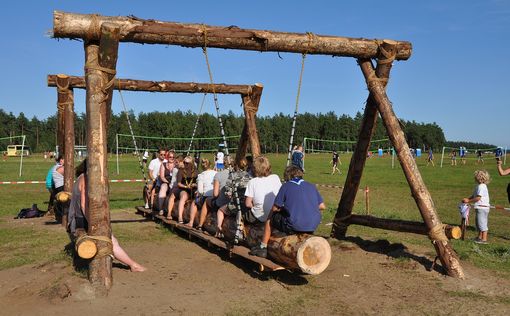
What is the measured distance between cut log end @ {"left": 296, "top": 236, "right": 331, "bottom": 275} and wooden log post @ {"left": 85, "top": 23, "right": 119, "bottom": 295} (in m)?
2.29

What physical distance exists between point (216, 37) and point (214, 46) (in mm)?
139

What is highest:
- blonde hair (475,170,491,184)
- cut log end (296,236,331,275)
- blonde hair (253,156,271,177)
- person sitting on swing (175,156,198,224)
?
A: blonde hair (253,156,271,177)

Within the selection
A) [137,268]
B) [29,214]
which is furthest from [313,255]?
[29,214]

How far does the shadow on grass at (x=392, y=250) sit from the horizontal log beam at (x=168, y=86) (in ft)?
14.3

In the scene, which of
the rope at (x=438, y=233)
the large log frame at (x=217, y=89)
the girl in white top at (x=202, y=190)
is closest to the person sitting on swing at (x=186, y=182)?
the girl in white top at (x=202, y=190)

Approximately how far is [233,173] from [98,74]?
2.57 m

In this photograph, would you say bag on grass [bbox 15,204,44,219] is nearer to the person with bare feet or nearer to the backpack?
the backpack

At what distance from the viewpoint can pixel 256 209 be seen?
691 cm

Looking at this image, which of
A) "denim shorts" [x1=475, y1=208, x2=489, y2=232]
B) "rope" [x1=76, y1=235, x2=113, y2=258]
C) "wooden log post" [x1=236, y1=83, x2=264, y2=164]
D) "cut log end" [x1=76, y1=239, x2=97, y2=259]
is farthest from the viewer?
"wooden log post" [x1=236, y1=83, x2=264, y2=164]

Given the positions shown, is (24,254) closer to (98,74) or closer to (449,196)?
(98,74)

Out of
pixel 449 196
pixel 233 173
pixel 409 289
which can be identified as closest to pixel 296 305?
pixel 409 289

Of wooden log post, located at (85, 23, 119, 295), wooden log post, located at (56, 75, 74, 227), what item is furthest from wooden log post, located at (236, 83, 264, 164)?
wooden log post, located at (85, 23, 119, 295)

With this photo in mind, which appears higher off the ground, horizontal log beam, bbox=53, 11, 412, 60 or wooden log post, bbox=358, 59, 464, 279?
horizontal log beam, bbox=53, 11, 412, 60

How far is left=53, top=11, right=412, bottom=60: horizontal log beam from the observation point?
5844 mm
